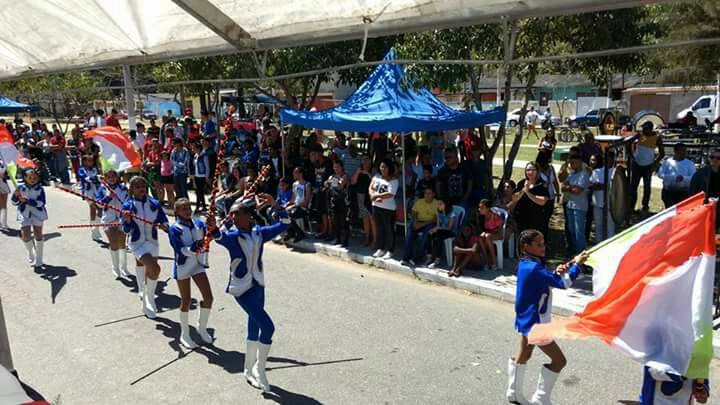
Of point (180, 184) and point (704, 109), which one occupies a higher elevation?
point (704, 109)

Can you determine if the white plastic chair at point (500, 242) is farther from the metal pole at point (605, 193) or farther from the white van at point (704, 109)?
the white van at point (704, 109)

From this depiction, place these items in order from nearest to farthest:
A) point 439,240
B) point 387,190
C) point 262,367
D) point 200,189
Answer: point 262,367
point 439,240
point 387,190
point 200,189

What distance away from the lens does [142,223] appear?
8117 mm

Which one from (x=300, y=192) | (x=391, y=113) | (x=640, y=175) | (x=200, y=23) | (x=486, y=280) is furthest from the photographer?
(x=640, y=175)

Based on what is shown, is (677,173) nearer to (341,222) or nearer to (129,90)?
(341,222)

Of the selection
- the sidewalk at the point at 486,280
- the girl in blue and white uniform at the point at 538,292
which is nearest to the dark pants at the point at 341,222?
the sidewalk at the point at 486,280

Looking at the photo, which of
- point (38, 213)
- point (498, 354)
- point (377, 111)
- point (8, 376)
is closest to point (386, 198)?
point (377, 111)

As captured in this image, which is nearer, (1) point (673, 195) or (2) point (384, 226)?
(2) point (384, 226)

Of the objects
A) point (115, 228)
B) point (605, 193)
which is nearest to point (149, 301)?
point (115, 228)

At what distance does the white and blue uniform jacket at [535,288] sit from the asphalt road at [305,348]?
915 mm

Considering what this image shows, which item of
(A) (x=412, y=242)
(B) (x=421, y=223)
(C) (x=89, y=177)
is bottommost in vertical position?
(A) (x=412, y=242)

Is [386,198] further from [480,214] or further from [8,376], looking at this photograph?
[8,376]

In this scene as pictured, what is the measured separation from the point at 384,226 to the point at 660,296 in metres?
6.53

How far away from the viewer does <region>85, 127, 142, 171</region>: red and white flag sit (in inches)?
360
